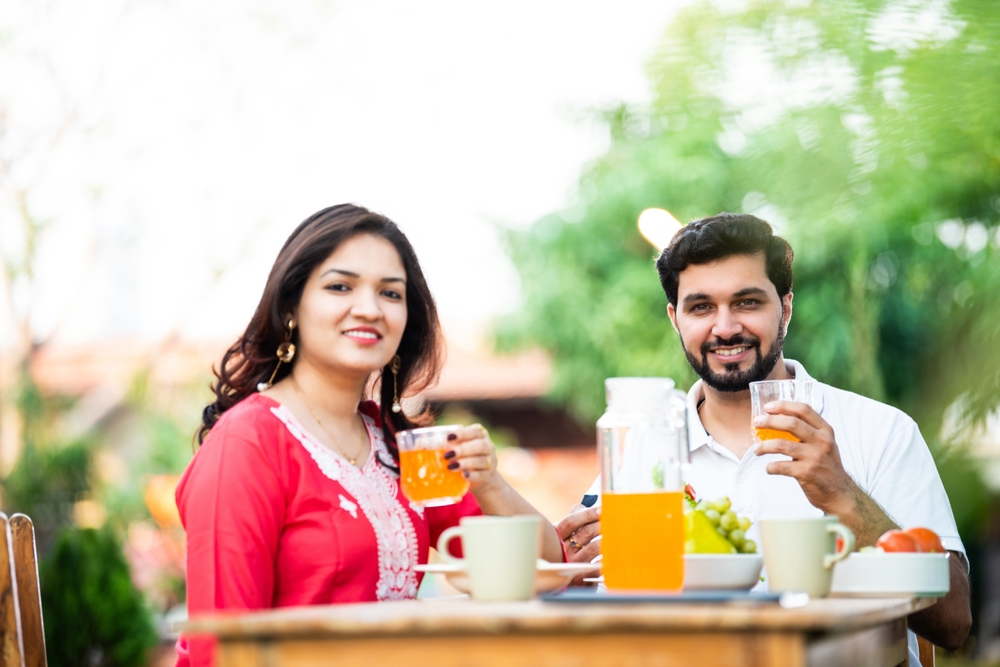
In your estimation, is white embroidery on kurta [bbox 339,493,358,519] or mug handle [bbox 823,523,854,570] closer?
mug handle [bbox 823,523,854,570]

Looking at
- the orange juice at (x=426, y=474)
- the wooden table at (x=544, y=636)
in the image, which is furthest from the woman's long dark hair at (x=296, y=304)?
the wooden table at (x=544, y=636)

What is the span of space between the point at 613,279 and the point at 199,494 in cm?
705

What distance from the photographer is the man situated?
2.49 meters

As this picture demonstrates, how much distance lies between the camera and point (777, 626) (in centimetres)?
115

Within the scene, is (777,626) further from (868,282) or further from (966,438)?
(868,282)

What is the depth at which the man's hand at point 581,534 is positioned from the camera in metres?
2.46

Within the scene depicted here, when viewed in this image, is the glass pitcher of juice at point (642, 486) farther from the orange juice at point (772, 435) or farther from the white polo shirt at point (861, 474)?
the white polo shirt at point (861, 474)

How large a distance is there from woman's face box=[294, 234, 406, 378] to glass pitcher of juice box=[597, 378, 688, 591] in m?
0.86

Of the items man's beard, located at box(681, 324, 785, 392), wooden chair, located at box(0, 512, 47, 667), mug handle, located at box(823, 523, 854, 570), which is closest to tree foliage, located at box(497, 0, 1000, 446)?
man's beard, located at box(681, 324, 785, 392)

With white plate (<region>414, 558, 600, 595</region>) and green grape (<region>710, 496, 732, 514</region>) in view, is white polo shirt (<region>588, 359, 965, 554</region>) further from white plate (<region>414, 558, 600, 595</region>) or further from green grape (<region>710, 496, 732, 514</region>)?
white plate (<region>414, 558, 600, 595</region>)

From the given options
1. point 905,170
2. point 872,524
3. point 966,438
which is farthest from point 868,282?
point 872,524

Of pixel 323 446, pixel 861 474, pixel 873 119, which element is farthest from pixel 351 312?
pixel 873 119

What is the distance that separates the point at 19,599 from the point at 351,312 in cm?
89

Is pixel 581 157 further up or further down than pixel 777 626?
further up
